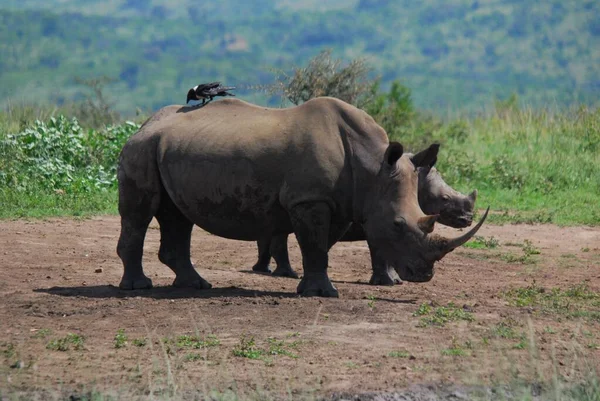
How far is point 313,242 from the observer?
9.66 meters

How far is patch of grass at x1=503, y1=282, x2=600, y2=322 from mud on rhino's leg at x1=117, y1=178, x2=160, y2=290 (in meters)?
2.80

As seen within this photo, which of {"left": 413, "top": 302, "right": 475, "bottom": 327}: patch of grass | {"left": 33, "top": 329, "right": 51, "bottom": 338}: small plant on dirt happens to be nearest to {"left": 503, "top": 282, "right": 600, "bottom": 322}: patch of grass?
{"left": 413, "top": 302, "right": 475, "bottom": 327}: patch of grass

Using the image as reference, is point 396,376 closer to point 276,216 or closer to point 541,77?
point 276,216

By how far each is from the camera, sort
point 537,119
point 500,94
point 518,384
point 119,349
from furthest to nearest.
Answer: point 500,94
point 537,119
point 119,349
point 518,384

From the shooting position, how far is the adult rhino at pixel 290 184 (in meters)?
9.58

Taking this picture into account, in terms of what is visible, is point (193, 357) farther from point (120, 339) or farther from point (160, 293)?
point (160, 293)

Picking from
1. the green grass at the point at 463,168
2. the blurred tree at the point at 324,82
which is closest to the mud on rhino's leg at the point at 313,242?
the green grass at the point at 463,168

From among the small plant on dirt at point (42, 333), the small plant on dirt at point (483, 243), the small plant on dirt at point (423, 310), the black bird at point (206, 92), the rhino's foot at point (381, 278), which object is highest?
the black bird at point (206, 92)

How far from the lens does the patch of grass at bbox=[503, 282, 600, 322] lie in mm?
9266

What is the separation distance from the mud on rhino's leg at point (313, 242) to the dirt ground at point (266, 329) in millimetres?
165

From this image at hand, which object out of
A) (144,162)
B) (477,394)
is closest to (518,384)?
(477,394)

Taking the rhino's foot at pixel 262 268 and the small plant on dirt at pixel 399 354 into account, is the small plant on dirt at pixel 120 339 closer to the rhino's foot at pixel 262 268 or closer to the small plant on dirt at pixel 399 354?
the small plant on dirt at pixel 399 354

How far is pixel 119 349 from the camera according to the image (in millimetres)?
7852

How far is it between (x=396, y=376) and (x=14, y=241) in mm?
5675
